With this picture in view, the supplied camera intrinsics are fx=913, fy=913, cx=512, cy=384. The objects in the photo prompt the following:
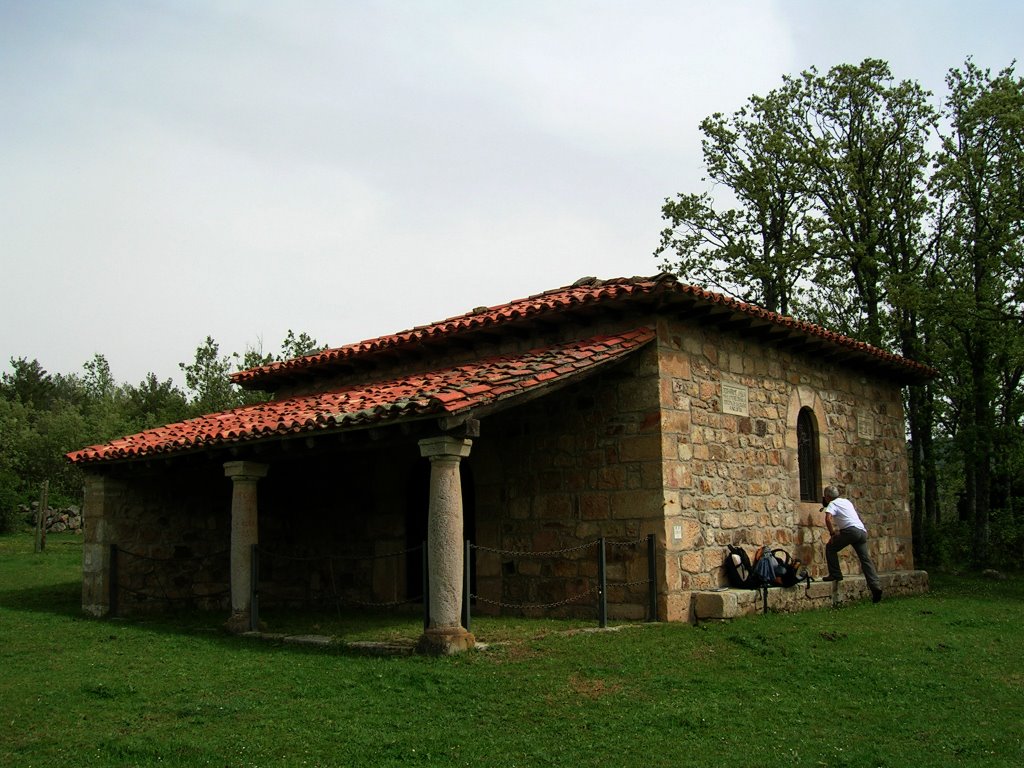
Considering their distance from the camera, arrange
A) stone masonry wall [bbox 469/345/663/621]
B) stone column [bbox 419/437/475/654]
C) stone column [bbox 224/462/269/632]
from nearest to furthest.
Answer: stone column [bbox 419/437/475/654]
stone masonry wall [bbox 469/345/663/621]
stone column [bbox 224/462/269/632]

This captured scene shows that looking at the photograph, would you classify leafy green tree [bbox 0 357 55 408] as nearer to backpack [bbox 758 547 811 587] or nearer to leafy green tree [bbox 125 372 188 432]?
leafy green tree [bbox 125 372 188 432]

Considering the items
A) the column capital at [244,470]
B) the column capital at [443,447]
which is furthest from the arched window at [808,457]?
the column capital at [244,470]

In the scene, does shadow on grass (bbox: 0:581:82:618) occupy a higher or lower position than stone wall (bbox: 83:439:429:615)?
lower

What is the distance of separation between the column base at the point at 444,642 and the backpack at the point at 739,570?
147 inches

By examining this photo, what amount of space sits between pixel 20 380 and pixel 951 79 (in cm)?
4999

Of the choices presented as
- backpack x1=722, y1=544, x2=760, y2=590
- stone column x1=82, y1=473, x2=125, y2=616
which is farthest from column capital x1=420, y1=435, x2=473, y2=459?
stone column x1=82, y1=473, x2=125, y2=616

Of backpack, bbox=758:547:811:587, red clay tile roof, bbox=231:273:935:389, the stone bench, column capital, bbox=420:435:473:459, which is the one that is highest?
red clay tile roof, bbox=231:273:935:389

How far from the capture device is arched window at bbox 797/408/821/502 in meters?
12.6

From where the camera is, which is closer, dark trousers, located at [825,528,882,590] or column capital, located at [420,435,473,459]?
column capital, located at [420,435,473,459]

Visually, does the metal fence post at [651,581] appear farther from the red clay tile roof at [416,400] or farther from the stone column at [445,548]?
the stone column at [445,548]

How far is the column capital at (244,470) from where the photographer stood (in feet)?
33.7

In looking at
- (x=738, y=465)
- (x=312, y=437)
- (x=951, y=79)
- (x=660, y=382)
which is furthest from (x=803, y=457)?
(x=951, y=79)

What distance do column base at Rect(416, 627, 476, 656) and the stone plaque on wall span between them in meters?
4.52

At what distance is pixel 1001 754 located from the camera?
5648 millimetres
